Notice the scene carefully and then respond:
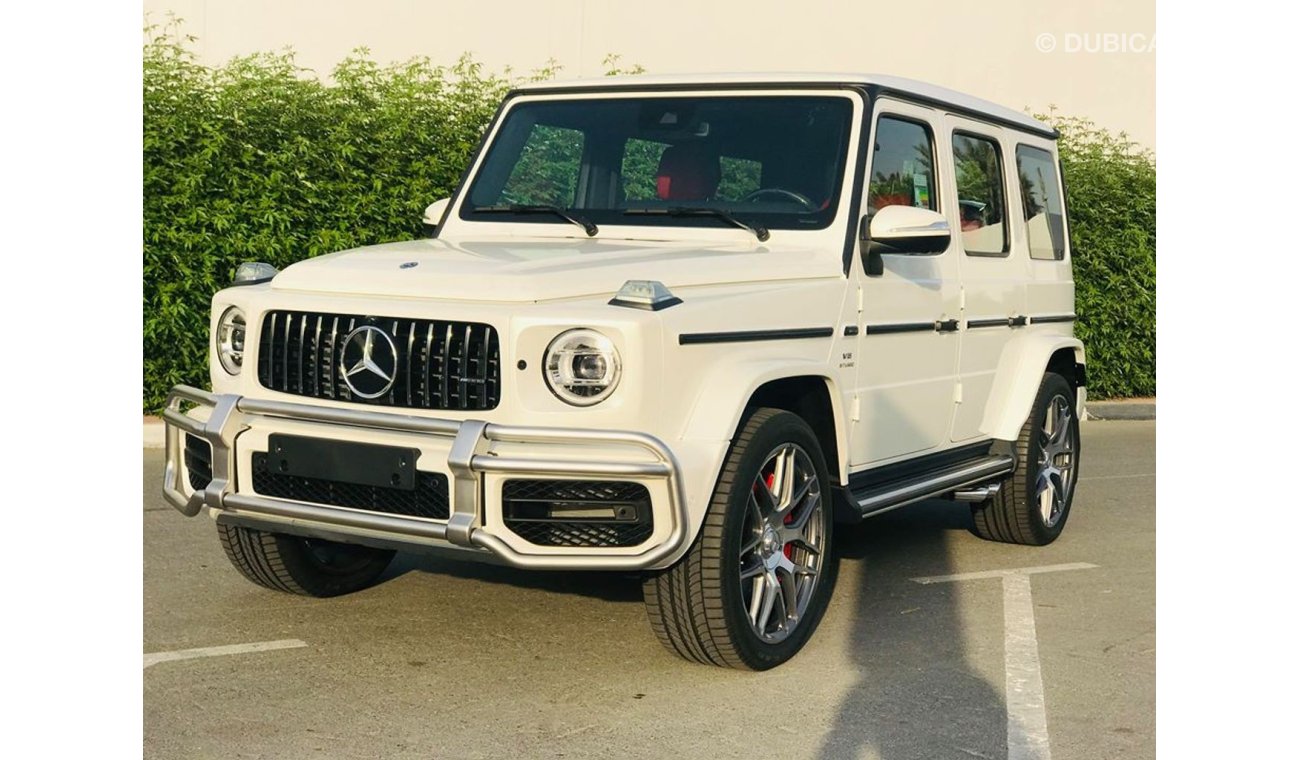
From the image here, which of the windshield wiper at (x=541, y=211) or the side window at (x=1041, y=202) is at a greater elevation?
the side window at (x=1041, y=202)

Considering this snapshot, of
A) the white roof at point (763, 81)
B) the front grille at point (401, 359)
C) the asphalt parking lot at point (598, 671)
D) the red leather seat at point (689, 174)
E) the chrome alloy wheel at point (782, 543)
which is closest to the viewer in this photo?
the asphalt parking lot at point (598, 671)

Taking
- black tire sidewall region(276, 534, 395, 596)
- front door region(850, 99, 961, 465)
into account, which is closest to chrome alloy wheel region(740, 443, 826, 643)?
front door region(850, 99, 961, 465)

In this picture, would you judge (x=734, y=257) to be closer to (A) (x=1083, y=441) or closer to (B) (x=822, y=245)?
(B) (x=822, y=245)

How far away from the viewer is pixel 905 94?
633 cm

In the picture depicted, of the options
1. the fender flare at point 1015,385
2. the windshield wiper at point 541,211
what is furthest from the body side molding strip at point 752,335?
the fender flare at point 1015,385

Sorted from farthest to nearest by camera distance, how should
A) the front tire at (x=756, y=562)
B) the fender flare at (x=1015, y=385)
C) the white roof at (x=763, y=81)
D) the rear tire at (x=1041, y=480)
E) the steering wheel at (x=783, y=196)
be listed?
the rear tire at (x=1041, y=480)
the fender flare at (x=1015, y=385)
the white roof at (x=763, y=81)
the steering wheel at (x=783, y=196)
the front tire at (x=756, y=562)

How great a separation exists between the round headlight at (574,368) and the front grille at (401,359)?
0.56 feet

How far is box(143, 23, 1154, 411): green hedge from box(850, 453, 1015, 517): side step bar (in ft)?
17.2

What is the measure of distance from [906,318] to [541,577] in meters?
1.85

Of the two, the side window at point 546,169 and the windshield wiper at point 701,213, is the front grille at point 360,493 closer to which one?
the windshield wiper at point 701,213

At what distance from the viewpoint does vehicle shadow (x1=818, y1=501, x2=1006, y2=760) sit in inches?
174

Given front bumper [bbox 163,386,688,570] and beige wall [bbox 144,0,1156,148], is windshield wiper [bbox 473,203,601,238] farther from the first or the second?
beige wall [bbox 144,0,1156,148]

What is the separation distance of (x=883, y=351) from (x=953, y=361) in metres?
0.78

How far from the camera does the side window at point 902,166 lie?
604 centimetres
